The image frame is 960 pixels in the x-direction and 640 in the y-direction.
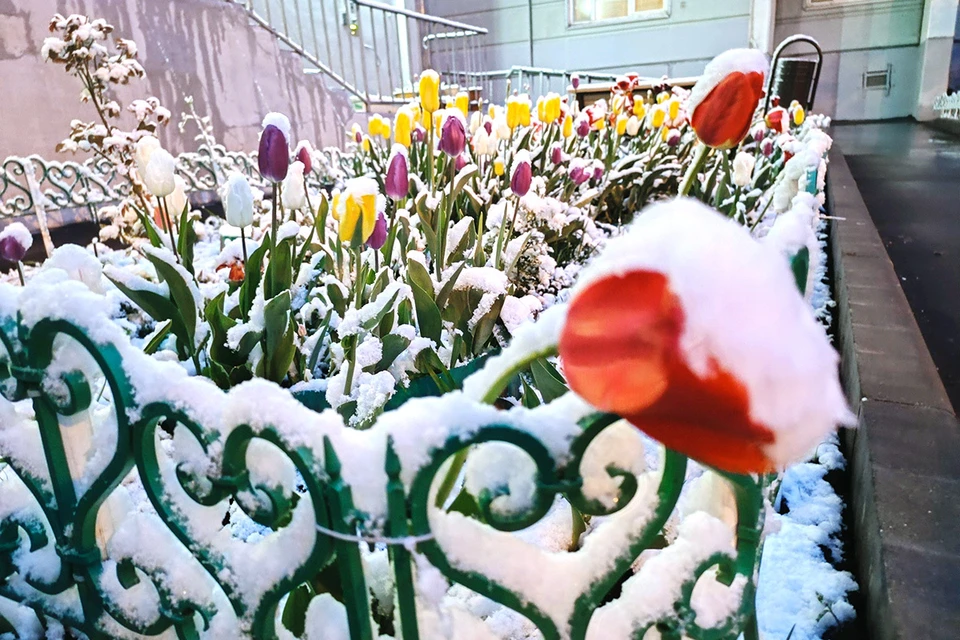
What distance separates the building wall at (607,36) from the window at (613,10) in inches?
4.7

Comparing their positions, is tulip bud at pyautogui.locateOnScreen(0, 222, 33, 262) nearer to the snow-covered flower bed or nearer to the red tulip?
the snow-covered flower bed

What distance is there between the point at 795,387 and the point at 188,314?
3.25ft

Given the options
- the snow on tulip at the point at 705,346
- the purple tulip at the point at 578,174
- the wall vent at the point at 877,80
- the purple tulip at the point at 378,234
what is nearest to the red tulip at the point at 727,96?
the purple tulip at the point at 378,234

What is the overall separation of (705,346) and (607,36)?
10.3 m

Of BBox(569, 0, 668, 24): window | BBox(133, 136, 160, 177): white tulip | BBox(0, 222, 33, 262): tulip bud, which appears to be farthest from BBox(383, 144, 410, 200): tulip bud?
BBox(569, 0, 668, 24): window

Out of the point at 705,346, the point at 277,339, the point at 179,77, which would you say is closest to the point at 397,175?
the point at 277,339

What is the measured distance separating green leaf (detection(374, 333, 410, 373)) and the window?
31.6ft

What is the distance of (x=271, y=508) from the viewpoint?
48 centimetres

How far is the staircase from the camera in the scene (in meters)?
5.68

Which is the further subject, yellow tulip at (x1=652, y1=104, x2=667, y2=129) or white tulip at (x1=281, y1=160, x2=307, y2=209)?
yellow tulip at (x1=652, y1=104, x2=667, y2=129)

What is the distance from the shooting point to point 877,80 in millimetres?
9414

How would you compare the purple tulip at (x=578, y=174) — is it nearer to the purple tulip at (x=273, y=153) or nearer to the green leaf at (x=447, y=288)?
the green leaf at (x=447, y=288)

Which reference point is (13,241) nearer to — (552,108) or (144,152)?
(144,152)

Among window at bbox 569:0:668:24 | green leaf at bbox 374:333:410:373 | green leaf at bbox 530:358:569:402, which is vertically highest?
window at bbox 569:0:668:24
